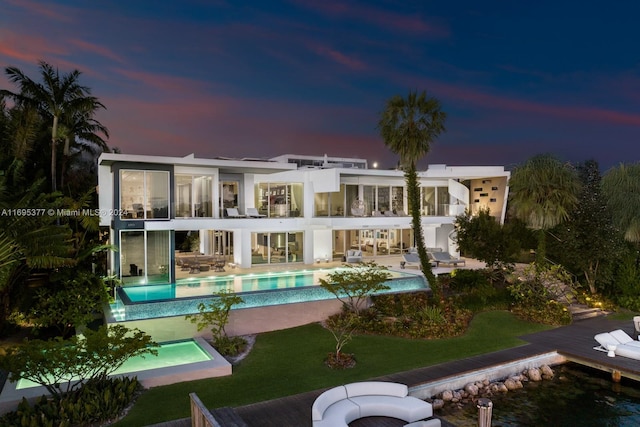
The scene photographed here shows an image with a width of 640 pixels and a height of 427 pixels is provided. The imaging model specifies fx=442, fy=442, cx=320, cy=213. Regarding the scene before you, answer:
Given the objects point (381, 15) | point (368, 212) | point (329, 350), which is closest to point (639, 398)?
point (329, 350)

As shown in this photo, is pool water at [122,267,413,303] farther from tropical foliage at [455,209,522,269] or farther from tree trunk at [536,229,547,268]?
tree trunk at [536,229,547,268]

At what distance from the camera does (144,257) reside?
20.1m

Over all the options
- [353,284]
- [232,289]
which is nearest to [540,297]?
[353,284]

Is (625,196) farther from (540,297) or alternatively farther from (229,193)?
(229,193)

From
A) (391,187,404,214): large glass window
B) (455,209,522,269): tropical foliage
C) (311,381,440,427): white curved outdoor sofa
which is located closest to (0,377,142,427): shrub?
(311,381,440,427): white curved outdoor sofa

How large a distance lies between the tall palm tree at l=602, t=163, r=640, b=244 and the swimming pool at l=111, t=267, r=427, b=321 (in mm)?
10225

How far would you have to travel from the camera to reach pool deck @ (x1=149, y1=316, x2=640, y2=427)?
909 cm

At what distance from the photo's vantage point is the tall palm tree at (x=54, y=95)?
76.4 feet

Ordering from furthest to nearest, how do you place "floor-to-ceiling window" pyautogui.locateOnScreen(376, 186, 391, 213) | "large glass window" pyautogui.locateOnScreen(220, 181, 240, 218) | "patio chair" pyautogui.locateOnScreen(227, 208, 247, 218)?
"floor-to-ceiling window" pyautogui.locateOnScreen(376, 186, 391, 213)
"large glass window" pyautogui.locateOnScreen(220, 181, 240, 218)
"patio chair" pyautogui.locateOnScreen(227, 208, 247, 218)

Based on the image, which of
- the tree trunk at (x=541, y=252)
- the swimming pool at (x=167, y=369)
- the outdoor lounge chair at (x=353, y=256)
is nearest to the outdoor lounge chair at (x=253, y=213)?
the outdoor lounge chair at (x=353, y=256)

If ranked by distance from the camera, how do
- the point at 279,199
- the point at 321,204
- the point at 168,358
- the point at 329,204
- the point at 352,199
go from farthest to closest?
the point at 352,199 < the point at 321,204 < the point at 279,199 < the point at 329,204 < the point at 168,358

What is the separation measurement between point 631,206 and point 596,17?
2284 cm

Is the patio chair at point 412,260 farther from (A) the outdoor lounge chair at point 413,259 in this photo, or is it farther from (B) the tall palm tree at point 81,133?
(B) the tall palm tree at point 81,133

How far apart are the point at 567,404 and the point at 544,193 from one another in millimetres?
11582
